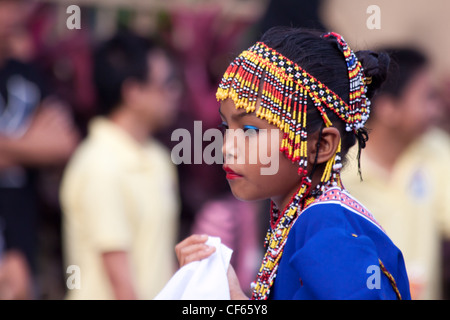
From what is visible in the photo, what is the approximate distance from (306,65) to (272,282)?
66 centimetres

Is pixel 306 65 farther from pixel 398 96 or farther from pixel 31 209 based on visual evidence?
pixel 31 209

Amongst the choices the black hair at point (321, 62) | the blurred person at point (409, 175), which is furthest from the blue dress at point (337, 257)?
the blurred person at point (409, 175)

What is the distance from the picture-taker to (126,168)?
14.5ft

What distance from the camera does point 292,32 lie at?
2494mm

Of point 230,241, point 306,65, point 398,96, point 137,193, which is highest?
point 306,65

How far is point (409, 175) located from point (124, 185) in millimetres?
1721

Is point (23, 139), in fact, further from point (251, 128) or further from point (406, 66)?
point (251, 128)

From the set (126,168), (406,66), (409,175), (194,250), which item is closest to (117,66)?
(126,168)

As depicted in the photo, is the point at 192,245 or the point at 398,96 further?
the point at 398,96

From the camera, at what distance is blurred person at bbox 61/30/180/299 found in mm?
4223

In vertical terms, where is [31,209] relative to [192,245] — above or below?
below

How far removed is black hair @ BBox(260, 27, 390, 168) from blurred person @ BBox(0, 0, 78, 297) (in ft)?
8.16
